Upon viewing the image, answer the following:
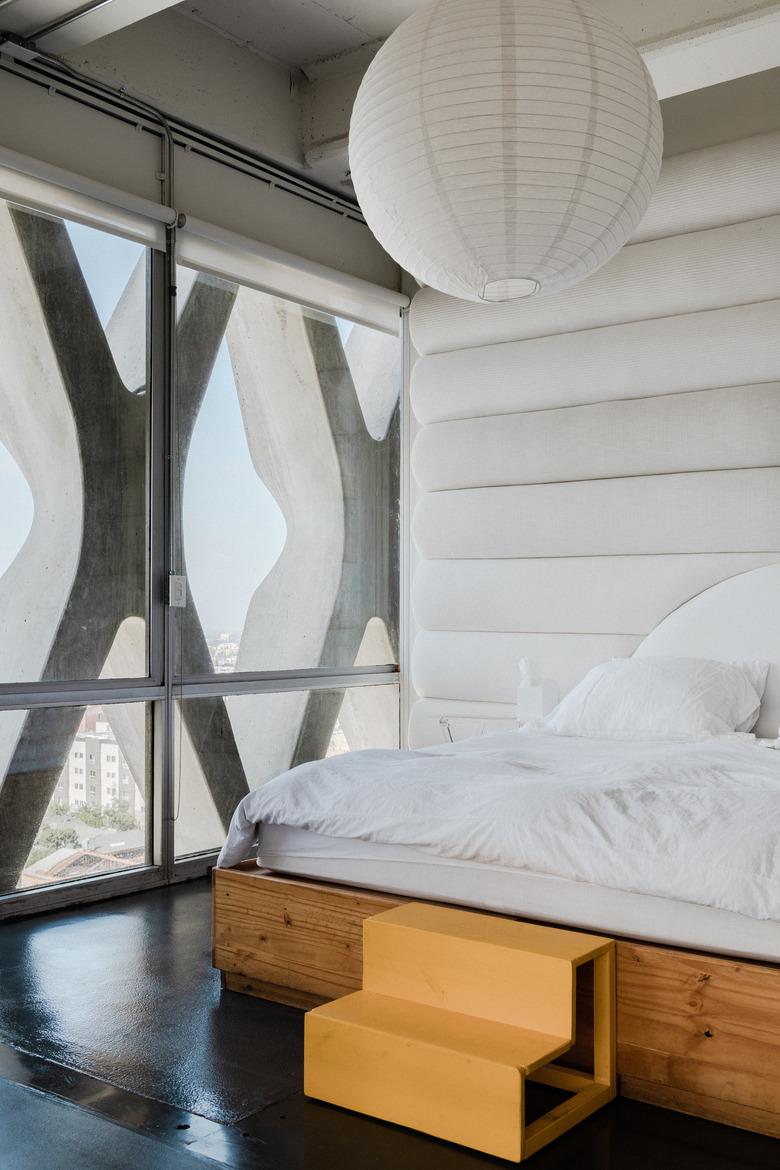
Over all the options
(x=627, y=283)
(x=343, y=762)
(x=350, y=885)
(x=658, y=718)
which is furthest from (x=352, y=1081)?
(x=627, y=283)

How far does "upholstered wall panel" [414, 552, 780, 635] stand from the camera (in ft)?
13.5

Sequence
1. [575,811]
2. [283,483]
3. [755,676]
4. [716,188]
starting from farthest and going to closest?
1. [283,483]
2. [716,188]
3. [755,676]
4. [575,811]

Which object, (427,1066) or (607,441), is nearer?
(427,1066)

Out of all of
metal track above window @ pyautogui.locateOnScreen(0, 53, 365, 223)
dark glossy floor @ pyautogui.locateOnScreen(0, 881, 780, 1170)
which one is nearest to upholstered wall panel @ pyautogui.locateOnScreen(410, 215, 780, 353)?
metal track above window @ pyautogui.locateOnScreen(0, 53, 365, 223)

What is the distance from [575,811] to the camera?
2.32m

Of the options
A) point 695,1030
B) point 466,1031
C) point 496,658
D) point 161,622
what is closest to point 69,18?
point 161,622

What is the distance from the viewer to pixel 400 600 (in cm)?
519

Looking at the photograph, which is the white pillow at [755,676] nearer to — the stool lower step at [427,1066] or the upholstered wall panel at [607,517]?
the upholstered wall panel at [607,517]

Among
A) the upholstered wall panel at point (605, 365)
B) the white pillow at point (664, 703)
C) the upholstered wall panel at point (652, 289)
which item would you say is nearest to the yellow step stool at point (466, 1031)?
the white pillow at point (664, 703)

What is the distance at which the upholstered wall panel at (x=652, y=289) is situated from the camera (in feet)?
13.0

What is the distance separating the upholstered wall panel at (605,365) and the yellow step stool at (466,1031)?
2.49 m

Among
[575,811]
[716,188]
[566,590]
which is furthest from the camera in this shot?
[566,590]

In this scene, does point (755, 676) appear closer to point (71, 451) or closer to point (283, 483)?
point (283, 483)

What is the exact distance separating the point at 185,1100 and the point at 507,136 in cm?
195
